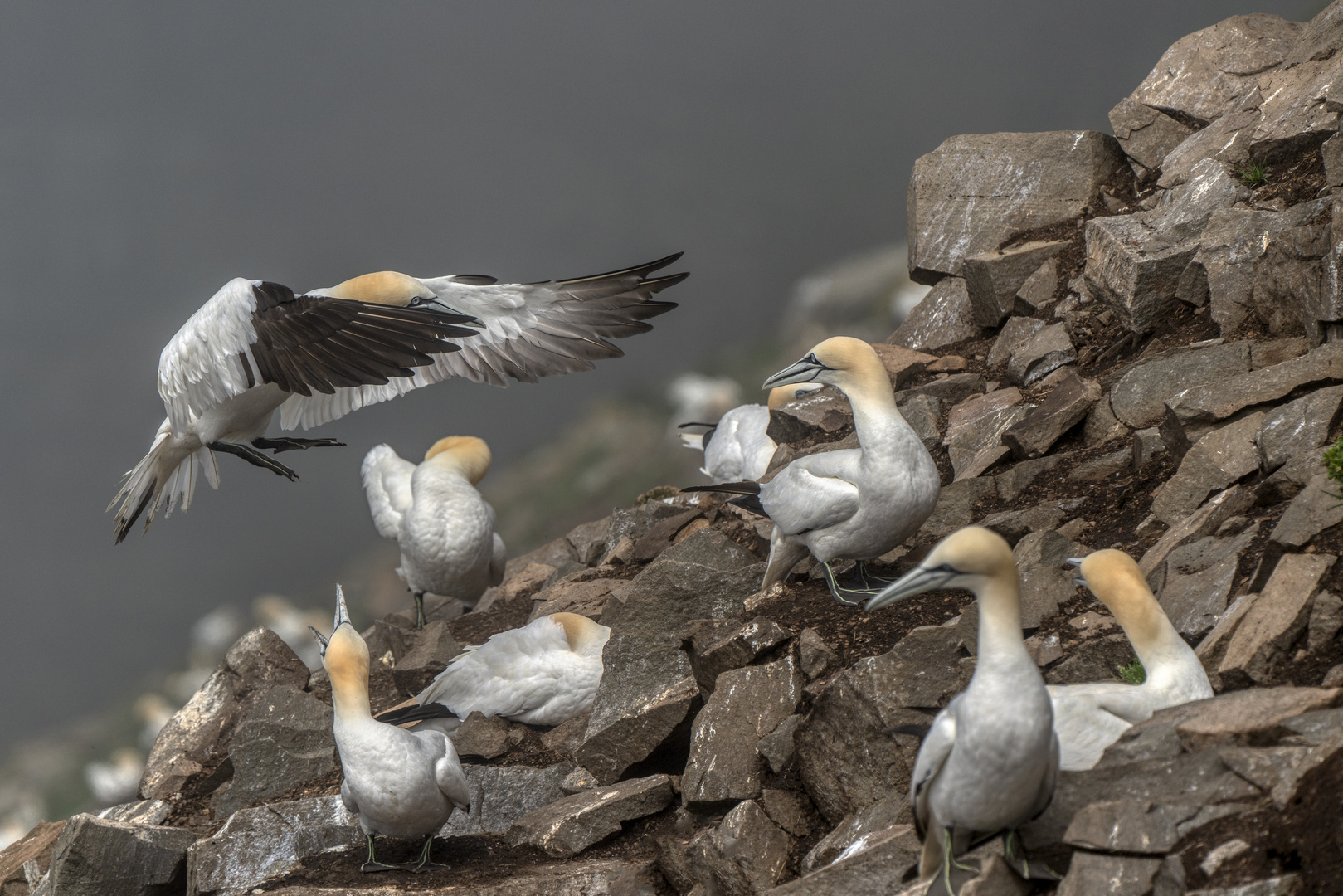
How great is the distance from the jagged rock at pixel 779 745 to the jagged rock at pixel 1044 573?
3.41 ft

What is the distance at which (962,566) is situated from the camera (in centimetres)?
296

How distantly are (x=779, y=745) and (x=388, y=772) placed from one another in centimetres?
164

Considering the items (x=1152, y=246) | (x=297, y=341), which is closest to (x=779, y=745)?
(x=297, y=341)

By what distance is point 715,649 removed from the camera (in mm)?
A: 5074

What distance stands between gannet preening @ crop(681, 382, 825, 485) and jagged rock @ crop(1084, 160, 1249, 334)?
7.92 feet

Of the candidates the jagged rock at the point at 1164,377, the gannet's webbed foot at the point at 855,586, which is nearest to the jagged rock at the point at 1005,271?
the jagged rock at the point at 1164,377

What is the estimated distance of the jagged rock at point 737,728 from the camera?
15.2ft

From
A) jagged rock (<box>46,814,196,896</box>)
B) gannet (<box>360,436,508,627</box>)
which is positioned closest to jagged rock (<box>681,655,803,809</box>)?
jagged rock (<box>46,814,196,896</box>)

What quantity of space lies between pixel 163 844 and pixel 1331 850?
5197 mm

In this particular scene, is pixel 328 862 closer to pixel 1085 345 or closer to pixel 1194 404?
pixel 1194 404

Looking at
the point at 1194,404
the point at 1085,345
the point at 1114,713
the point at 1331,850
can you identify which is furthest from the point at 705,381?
the point at 1331,850

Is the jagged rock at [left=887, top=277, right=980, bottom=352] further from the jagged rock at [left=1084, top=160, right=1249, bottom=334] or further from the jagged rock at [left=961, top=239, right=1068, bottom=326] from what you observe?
the jagged rock at [left=1084, top=160, right=1249, bottom=334]

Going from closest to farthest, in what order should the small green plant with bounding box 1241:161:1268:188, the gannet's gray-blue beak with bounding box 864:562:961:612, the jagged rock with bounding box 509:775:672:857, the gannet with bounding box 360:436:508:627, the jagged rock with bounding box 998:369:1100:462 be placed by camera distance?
1. the gannet's gray-blue beak with bounding box 864:562:961:612
2. the jagged rock with bounding box 509:775:672:857
3. the jagged rock with bounding box 998:369:1100:462
4. the small green plant with bounding box 1241:161:1268:188
5. the gannet with bounding box 360:436:508:627

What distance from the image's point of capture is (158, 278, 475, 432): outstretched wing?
5.94m
